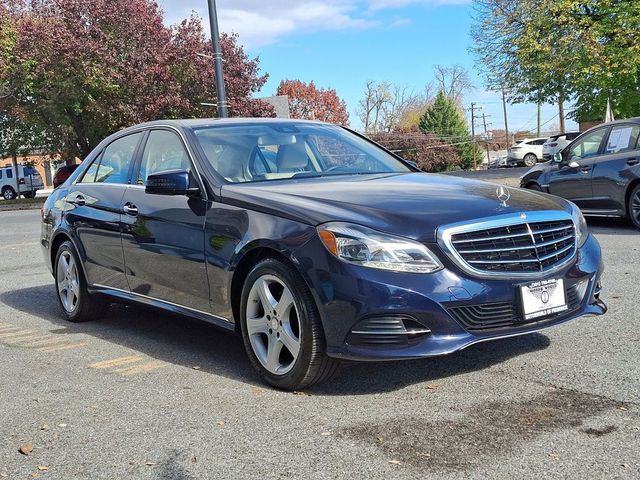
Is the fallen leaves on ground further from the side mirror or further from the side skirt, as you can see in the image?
the side mirror

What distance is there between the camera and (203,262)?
464 centimetres

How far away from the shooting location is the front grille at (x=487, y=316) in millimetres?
3824

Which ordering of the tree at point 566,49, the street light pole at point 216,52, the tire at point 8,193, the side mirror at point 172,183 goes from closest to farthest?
the side mirror at point 172,183 → the street light pole at point 216,52 → the tree at point 566,49 → the tire at point 8,193

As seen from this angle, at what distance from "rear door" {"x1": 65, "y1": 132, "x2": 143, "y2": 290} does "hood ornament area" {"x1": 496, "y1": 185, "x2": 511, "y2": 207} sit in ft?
8.97

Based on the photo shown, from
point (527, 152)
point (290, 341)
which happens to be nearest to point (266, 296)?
point (290, 341)

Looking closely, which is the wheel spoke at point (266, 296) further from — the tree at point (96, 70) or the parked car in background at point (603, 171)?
the tree at point (96, 70)

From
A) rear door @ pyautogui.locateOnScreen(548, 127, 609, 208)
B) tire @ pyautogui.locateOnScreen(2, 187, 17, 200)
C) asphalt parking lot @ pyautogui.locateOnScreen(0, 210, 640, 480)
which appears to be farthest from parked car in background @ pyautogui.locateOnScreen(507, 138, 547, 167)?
asphalt parking lot @ pyautogui.locateOnScreen(0, 210, 640, 480)

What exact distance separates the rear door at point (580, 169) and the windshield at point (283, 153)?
6.15 meters

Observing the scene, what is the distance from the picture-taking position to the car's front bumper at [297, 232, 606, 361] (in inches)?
147

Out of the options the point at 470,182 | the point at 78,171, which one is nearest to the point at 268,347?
the point at 470,182

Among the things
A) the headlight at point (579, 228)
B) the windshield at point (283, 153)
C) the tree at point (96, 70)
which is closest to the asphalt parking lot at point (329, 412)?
the headlight at point (579, 228)

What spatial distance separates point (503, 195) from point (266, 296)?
4.90 feet

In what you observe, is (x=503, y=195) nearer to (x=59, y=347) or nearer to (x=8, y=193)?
(x=59, y=347)

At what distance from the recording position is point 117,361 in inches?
201
